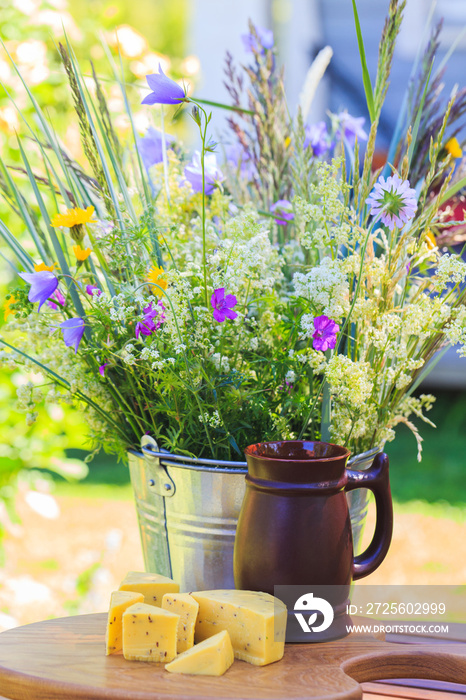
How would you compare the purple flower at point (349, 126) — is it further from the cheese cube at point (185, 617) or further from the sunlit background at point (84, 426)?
the cheese cube at point (185, 617)

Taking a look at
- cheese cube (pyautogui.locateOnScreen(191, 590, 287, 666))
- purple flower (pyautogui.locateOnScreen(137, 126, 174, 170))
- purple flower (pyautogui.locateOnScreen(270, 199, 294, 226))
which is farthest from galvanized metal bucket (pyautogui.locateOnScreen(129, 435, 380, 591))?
purple flower (pyautogui.locateOnScreen(137, 126, 174, 170))

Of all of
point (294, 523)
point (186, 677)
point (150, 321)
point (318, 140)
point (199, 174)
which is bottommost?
point (186, 677)

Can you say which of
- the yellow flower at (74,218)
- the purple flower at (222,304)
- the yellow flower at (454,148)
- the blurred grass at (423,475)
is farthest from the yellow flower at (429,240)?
the blurred grass at (423,475)

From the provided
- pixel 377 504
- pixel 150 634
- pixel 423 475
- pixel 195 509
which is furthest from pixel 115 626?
pixel 423 475

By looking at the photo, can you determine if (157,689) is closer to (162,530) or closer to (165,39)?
(162,530)

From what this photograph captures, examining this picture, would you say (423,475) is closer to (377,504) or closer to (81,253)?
(377,504)

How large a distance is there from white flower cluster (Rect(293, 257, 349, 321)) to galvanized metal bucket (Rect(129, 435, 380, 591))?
0.18 metres

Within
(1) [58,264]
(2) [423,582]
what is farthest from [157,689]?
(2) [423,582]

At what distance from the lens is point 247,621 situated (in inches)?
25.3

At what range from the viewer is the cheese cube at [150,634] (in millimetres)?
637

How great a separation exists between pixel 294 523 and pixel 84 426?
74 cm

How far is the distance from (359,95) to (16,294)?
11.4ft

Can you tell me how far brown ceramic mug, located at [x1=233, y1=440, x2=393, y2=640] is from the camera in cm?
67

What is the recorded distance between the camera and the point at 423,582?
2.29 m
